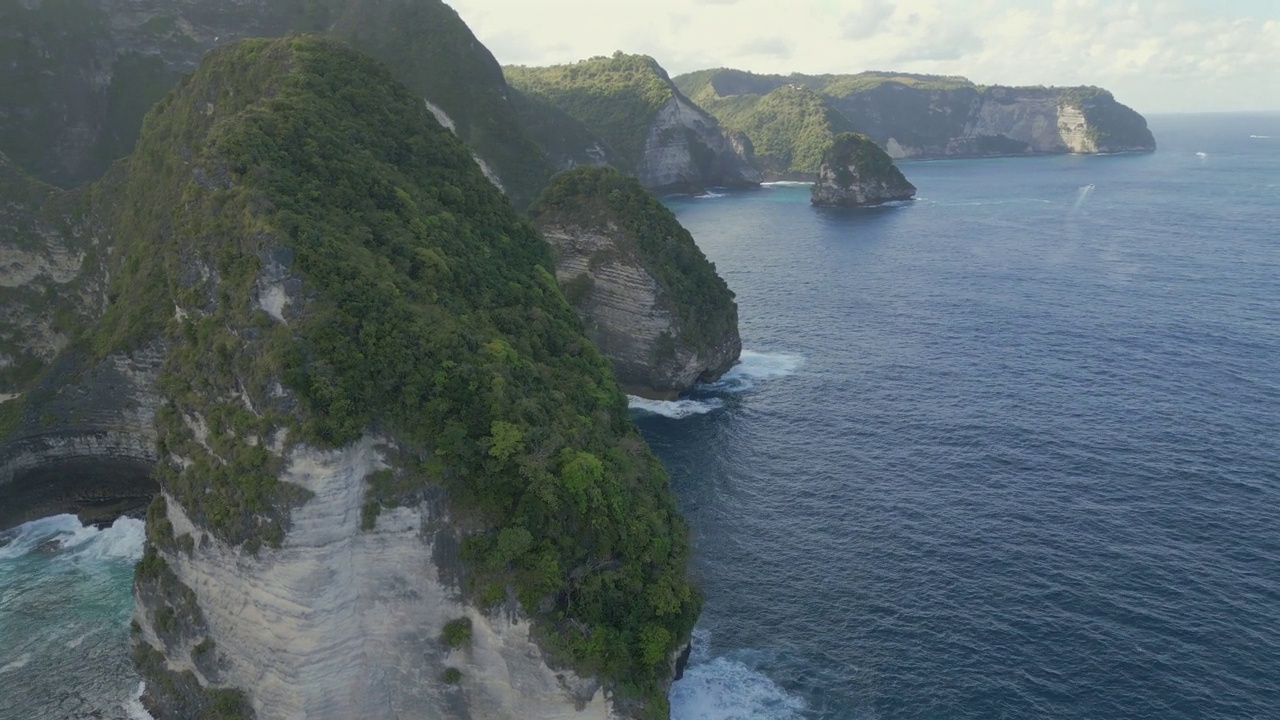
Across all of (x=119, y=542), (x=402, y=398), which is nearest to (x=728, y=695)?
(x=402, y=398)

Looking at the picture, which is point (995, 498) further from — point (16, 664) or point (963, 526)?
point (16, 664)

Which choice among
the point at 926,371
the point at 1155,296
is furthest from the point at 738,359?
the point at 1155,296

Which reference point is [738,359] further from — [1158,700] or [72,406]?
[72,406]

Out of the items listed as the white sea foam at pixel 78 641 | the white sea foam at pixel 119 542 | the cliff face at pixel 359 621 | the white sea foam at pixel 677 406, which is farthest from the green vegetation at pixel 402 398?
the white sea foam at pixel 677 406

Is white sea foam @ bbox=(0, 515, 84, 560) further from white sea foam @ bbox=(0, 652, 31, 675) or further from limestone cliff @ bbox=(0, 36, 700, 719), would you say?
limestone cliff @ bbox=(0, 36, 700, 719)

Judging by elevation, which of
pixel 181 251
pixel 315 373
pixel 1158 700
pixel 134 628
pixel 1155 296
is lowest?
pixel 1158 700

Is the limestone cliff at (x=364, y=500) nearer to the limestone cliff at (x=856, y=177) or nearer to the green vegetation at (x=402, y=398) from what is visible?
the green vegetation at (x=402, y=398)
